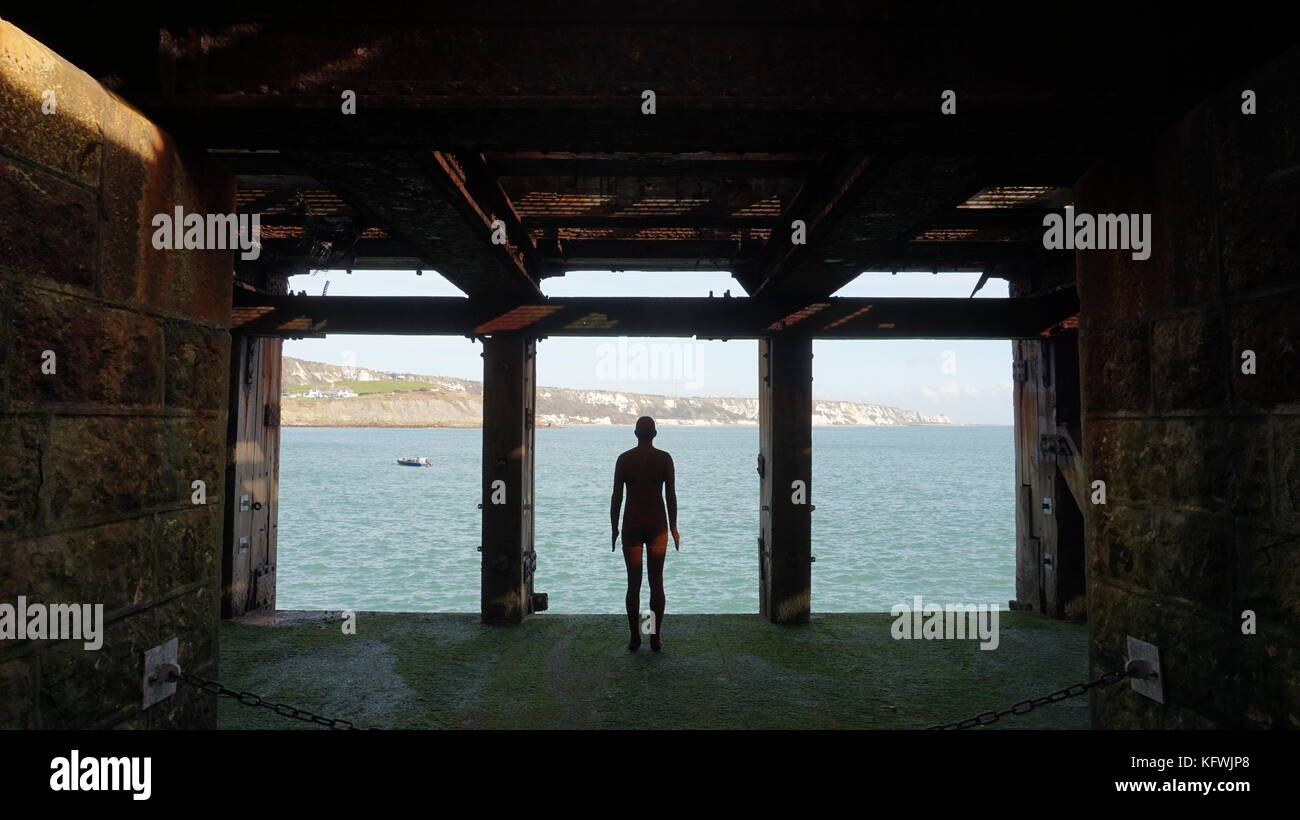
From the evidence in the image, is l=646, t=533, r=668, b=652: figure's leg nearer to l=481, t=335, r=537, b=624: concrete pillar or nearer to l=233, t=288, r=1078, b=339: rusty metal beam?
l=481, t=335, r=537, b=624: concrete pillar

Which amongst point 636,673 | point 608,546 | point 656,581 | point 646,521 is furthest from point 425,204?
point 608,546

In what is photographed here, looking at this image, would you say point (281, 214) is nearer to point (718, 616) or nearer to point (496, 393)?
point (496, 393)

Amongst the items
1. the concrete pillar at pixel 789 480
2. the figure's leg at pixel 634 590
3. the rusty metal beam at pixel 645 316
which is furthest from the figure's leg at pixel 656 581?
the rusty metal beam at pixel 645 316

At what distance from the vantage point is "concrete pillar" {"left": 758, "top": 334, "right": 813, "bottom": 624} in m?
7.32

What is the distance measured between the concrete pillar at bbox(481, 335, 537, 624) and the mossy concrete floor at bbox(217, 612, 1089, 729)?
347 mm

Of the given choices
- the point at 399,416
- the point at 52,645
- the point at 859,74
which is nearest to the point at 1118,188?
the point at 859,74

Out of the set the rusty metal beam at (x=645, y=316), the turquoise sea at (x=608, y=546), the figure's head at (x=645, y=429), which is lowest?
the turquoise sea at (x=608, y=546)

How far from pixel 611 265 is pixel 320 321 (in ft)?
10.7

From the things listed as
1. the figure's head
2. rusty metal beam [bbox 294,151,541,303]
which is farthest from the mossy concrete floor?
rusty metal beam [bbox 294,151,541,303]

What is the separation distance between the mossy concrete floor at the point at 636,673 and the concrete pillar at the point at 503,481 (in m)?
0.35

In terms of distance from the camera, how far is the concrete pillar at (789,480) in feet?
24.0

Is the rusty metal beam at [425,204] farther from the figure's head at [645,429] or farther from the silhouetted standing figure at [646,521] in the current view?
the silhouetted standing figure at [646,521]

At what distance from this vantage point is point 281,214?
6.39 m

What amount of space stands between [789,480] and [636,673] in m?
2.86
